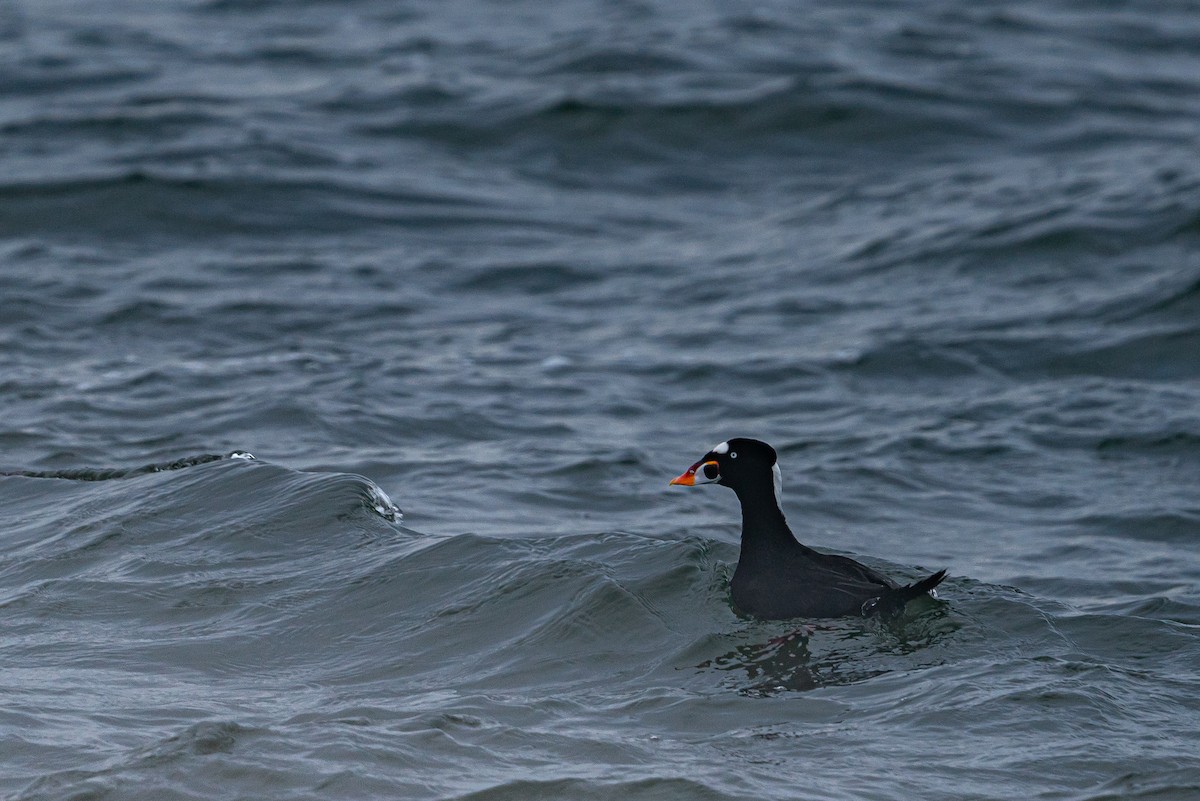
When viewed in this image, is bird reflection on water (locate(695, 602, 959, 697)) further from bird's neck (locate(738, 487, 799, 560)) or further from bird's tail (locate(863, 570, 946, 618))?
bird's neck (locate(738, 487, 799, 560))

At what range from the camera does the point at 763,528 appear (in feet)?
24.1

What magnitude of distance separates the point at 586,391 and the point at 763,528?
480 cm

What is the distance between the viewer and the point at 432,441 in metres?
10.7

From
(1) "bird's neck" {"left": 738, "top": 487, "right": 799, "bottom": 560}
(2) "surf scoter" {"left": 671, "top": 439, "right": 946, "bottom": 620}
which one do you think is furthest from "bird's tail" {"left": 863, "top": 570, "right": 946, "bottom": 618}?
(1) "bird's neck" {"left": 738, "top": 487, "right": 799, "bottom": 560}

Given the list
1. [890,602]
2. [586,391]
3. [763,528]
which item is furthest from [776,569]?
[586,391]

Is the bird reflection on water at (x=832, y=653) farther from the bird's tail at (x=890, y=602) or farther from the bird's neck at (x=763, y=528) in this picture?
the bird's neck at (x=763, y=528)

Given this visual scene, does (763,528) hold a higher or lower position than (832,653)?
higher

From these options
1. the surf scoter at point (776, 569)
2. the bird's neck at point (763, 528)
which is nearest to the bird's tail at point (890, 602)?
the surf scoter at point (776, 569)

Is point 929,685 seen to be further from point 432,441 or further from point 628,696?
point 432,441

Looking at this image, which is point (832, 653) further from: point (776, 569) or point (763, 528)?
point (763, 528)

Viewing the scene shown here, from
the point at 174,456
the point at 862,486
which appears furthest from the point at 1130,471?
the point at 174,456

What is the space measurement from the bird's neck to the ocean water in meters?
0.31

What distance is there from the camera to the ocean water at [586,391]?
19.1 feet

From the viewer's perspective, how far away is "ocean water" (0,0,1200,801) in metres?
5.83
